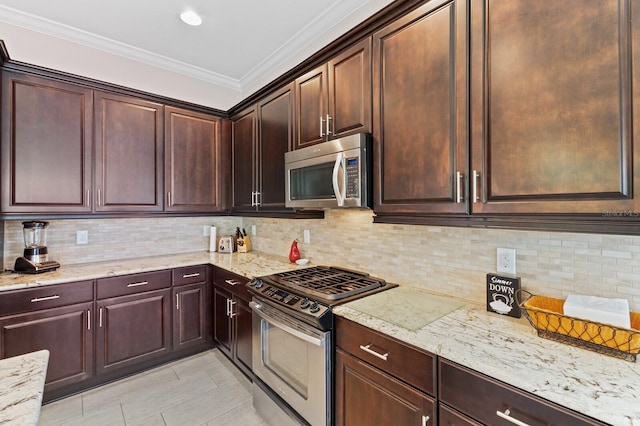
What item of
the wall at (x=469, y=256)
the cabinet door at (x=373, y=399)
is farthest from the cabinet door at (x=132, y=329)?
the cabinet door at (x=373, y=399)

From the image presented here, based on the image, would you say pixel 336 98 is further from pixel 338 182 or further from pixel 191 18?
pixel 191 18

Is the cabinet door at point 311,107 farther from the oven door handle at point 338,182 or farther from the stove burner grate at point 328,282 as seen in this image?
the stove burner grate at point 328,282

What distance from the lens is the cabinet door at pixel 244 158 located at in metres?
2.82

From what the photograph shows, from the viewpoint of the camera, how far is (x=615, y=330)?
1.00 m

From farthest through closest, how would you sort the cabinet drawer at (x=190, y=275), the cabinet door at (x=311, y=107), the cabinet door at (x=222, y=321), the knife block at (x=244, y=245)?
the knife block at (x=244, y=245) → the cabinet drawer at (x=190, y=275) → the cabinet door at (x=222, y=321) → the cabinet door at (x=311, y=107)

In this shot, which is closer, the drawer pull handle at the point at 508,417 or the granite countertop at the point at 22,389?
the granite countertop at the point at 22,389

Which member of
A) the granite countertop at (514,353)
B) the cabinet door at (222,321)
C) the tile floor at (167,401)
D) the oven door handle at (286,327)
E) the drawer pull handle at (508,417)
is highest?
the granite countertop at (514,353)

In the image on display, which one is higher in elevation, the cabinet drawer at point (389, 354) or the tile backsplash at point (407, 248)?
the tile backsplash at point (407, 248)

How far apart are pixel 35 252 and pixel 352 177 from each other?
2582 millimetres

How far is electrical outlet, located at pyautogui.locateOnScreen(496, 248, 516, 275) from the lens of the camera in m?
1.46

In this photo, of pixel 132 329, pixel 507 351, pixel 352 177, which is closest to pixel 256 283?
pixel 352 177

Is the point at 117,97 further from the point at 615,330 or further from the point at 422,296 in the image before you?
the point at 615,330

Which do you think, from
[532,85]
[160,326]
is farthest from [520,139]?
[160,326]

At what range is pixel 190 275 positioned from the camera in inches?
109
